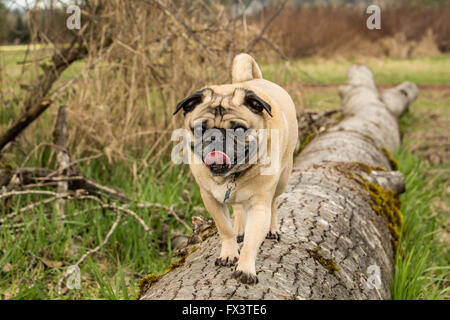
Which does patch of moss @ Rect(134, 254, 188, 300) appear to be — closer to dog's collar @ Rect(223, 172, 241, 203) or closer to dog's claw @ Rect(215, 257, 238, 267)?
dog's claw @ Rect(215, 257, 238, 267)

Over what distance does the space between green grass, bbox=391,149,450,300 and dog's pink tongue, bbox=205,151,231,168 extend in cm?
196

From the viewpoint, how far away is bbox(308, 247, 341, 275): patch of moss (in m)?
2.60

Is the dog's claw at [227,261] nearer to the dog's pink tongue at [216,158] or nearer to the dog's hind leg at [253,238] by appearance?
the dog's hind leg at [253,238]

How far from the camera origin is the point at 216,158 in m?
1.90

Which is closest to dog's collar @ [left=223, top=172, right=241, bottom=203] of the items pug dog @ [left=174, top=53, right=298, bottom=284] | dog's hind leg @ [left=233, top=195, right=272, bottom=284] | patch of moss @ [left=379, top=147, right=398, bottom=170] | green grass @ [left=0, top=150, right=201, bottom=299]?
pug dog @ [left=174, top=53, right=298, bottom=284]

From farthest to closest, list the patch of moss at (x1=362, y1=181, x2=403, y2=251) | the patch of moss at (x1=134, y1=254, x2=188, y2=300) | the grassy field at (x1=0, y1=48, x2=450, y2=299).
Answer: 1. the patch of moss at (x1=362, y1=181, x2=403, y2=251)
2. the grassy field at (x1=0, y1=48, x2=450, y2=299)
3. the patch of moss at (x1=134, y1=254, x2=188, y2=300)

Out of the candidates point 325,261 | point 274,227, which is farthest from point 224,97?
point 325,261

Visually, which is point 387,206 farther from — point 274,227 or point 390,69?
point 390,69

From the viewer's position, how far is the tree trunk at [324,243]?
222 centimetres

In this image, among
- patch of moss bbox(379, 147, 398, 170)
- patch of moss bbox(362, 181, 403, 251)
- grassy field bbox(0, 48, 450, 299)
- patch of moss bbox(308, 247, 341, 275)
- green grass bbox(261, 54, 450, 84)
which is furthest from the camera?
green grass bbox(261, 54, 450, 84)

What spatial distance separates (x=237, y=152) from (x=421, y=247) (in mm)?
2343
